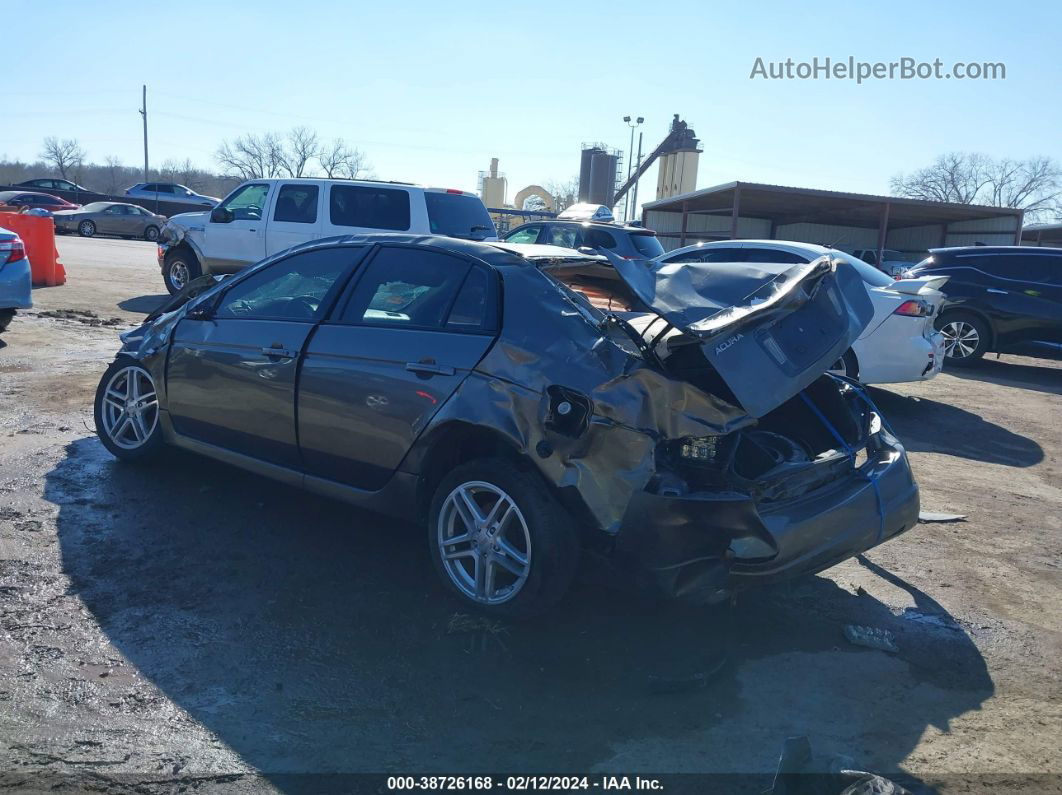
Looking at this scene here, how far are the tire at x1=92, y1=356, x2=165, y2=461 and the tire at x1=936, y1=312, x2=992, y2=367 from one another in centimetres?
1079

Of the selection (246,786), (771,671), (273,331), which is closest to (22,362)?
(273,331)

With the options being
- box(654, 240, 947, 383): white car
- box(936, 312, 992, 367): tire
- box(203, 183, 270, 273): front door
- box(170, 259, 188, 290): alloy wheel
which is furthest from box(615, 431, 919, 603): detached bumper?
box(170, 259, 188, 290): alloy wheel

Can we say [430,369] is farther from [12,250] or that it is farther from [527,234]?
[527,234]

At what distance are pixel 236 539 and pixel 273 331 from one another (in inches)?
45.9

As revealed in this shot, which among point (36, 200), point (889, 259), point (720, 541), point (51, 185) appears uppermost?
point (51, 185)

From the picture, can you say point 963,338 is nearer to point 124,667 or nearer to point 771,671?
point 771,671

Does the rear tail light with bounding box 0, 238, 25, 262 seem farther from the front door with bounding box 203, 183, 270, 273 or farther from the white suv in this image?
the front door with bounding box 203, 183, 270, 273

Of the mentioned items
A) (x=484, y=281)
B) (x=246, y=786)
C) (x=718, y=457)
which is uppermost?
(x=484, y=281)

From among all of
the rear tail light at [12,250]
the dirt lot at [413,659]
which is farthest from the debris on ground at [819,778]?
the rear tail light at [12,250]

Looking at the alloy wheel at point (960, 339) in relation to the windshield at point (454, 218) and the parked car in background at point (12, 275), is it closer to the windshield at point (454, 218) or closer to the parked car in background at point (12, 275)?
the windshield at point (454, 218)

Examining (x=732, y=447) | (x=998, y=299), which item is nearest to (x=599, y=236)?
(x=998, y=299)

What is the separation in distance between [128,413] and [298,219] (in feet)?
25.1

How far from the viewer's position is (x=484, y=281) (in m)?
4.36

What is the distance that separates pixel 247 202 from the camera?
13.7m
